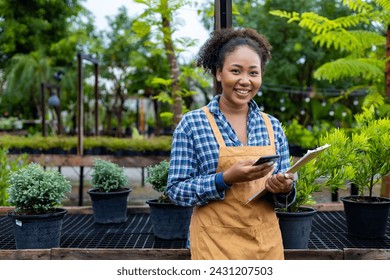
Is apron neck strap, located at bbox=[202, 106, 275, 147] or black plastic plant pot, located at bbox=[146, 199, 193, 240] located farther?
black plastic plant pot, located at bbox=[146, 199, 193, 240]

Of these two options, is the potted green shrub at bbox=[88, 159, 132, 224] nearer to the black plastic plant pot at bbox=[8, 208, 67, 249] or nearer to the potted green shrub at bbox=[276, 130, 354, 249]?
the black plastic plant pot at bbox=[8, 208, 67, 249]

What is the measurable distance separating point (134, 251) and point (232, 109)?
1.11m

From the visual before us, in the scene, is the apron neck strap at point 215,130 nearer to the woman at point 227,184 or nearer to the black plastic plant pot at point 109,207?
the woman at point 227,184

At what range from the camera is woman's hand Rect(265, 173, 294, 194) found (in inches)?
68.8

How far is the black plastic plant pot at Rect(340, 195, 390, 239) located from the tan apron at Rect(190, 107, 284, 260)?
142 centimetres

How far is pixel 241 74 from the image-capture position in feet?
6.13

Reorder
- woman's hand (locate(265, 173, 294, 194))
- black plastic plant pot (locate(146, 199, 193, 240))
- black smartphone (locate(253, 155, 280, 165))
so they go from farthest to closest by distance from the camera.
Result: black plastic plant pot (locate(146, 199, 193, 240)) → woman's hand (locate(265, 173, 294, 194)) → black smartphone (locate(253, 155, 280, 165))

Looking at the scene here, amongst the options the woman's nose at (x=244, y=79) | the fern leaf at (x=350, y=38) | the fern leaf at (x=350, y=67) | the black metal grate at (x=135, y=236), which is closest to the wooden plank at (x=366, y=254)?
the black metal grate at (x=135, y=236)

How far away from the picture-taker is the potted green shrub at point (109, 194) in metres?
→ 3.71

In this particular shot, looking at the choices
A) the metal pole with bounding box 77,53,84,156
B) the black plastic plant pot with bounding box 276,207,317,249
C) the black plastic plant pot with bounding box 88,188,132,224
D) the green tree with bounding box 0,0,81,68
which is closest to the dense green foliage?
the metal pole with bounding box 77,53,84,156

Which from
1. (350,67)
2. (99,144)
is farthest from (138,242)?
(99,144)

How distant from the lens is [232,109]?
1.98m

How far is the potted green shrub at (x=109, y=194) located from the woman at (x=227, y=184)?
1895mm

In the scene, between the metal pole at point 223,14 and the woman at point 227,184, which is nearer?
the woman at point 227,184
